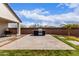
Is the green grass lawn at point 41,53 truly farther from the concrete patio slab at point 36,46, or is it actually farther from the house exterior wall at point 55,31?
the house exterior wall at point 55,31

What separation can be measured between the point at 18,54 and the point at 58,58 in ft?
7.23

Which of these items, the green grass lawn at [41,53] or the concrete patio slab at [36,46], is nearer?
the green grass lawn at [41,53]

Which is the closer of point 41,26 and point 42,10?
point 41,26

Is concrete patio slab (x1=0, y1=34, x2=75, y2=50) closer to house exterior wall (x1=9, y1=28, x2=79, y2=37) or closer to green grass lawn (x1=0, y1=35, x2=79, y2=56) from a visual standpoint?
green grass lawn (x1=0, y1=35, x2=79, y2=56)

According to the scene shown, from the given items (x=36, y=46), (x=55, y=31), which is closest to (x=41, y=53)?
(x=36, y=46)

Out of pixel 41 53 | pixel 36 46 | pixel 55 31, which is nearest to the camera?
pixel 41 53

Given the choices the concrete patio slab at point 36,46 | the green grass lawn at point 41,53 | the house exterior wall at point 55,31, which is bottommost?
the green grass lawn at point 41,53

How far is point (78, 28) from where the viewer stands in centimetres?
2578

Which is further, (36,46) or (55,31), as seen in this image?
Result: (55,31)

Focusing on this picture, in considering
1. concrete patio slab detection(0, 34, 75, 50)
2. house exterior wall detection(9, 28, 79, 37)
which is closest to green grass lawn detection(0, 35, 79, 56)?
concrete patio slab detection(0, 34, 75, 50)

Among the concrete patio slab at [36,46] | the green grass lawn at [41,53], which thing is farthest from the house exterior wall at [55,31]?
the green grass lawn at [41,53]

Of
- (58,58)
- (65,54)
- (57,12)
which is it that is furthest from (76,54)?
(57,12)

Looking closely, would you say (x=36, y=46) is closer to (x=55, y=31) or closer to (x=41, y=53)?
(x=41, y=53)

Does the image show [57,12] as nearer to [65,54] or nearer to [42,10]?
[42,10]
